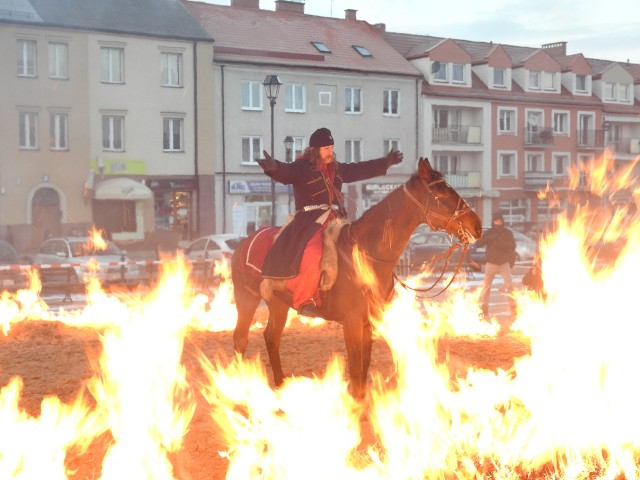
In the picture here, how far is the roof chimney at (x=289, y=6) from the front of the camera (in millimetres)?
52875

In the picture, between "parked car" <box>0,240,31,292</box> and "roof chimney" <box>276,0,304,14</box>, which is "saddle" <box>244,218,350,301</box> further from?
"roof chimney" <box>276,0,304,14</box>

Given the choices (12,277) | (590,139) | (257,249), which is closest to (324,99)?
(590,139)

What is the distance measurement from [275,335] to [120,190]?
3361 cm

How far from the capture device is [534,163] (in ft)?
198

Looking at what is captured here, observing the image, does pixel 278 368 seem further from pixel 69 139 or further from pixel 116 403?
pixel 69 139

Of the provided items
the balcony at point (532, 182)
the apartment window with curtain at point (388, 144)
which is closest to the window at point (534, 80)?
the balcony at point (532, 182)

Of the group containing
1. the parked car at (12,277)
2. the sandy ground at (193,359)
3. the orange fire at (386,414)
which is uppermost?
the orange fire at (386,414)

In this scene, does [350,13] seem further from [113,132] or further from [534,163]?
[113,132]

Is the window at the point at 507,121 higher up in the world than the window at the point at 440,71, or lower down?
lower down

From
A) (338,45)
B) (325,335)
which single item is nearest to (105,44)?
(338,45)

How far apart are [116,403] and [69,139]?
35.8 meters

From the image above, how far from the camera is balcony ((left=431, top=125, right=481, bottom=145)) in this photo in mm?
54344

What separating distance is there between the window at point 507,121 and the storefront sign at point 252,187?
18.3 metres

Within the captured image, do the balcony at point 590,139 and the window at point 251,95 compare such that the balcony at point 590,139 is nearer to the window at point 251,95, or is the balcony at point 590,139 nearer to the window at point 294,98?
the window at point 294,98
